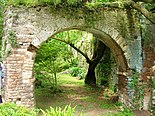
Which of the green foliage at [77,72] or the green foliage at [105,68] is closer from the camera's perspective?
the green foliage at [105,68]

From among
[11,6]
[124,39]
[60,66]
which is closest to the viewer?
[11,6]

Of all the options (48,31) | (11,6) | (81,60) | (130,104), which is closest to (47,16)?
(48,31)

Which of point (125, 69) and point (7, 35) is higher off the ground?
point (7, 35)

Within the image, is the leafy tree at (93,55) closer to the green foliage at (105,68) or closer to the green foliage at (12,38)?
the green foliage at (105,68)

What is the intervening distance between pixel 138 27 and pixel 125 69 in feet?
4.43

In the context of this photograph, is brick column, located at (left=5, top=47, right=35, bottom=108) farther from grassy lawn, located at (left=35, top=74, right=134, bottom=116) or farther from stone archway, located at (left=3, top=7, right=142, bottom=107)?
grassy lawn, located at (left=35, top=74, right=134, bottom=116)

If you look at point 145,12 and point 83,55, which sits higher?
point 145,12

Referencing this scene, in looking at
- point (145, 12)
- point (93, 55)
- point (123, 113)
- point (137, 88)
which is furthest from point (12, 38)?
point (93, 55)

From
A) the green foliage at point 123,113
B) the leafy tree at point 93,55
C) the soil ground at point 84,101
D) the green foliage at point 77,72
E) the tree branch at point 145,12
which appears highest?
the tree branch at point 145,12

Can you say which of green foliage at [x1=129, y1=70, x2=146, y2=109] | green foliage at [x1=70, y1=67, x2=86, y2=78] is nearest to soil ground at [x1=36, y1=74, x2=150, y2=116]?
green foliage at [x1=129, y1=70, x2=146, y2=109]

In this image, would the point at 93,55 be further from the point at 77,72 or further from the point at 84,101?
the point at 77,72

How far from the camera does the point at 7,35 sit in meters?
6.81

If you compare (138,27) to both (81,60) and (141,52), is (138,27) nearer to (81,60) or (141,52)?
(141,52)

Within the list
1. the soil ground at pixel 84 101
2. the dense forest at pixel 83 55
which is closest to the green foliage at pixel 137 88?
the dense forest at pixel 83 55
